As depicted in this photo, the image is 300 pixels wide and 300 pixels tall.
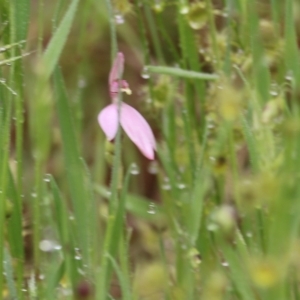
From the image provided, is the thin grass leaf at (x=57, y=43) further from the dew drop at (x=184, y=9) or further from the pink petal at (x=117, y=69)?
the dew drop at (x=184, y=9)

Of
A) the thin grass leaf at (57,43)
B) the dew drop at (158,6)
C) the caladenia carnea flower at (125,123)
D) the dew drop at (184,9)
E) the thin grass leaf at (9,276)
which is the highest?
the dew drop at (158,6)

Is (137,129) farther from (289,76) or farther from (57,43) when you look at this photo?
(289,76)

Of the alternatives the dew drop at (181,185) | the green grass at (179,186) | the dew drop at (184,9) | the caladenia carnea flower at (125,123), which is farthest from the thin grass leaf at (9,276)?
the dew drop at (184,9)

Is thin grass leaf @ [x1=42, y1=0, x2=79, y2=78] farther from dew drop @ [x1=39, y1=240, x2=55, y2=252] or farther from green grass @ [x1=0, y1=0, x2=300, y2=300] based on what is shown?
dew drop @ [x1=39, y1=240, x2=55, y2=252]

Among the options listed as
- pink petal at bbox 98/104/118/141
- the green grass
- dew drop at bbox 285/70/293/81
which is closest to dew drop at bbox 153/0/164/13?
the green grass

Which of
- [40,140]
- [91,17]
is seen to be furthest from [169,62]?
[40,140]
